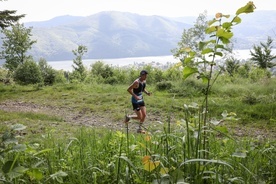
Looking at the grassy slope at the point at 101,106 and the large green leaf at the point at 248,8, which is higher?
the large green leaf at the point at 248,8

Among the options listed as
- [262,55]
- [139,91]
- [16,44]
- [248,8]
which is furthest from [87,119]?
[16,44]

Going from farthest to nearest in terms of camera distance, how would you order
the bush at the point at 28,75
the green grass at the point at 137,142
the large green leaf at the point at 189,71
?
the bush at the point at 28,75 < the large green leaf at the point at 189,71 < the green grass at the point at 137,142

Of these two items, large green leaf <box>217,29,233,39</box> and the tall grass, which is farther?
large green leaf <box>217,29,233,39</box>

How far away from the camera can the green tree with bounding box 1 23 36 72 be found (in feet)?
175

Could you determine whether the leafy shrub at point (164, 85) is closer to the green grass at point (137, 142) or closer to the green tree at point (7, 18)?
the green grass at point (137, 142)

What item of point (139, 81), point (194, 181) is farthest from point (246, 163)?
point (139, 81)

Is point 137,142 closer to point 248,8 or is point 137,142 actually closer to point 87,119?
point 248,8

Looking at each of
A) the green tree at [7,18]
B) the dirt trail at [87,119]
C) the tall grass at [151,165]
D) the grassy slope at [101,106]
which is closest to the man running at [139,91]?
the grassy slope at [101,106]

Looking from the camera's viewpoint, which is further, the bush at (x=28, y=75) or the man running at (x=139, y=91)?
the bush at (x=28, y=75)

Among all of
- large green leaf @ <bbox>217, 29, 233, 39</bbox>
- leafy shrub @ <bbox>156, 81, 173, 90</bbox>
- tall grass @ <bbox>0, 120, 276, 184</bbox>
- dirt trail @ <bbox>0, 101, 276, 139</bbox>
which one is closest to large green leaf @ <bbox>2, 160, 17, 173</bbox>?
tall grass @ <bbox>0, 120, 276, 184</bbox>

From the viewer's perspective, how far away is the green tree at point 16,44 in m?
53.4

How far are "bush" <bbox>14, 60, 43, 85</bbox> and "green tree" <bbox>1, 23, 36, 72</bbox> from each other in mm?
27100

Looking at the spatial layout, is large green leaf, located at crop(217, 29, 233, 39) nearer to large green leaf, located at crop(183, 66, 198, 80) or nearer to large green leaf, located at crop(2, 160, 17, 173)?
large green leaf, located at crop(183, 66, 198, 80)

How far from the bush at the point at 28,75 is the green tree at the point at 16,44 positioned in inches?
1067
